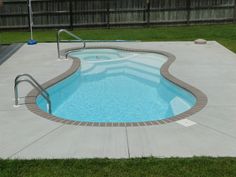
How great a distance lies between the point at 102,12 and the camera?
19484mm

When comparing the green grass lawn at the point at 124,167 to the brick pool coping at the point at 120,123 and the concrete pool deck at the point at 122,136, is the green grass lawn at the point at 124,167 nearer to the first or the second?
the concrete pool deck at the point at 122,136

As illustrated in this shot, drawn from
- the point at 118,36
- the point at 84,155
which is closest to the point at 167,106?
the point at 84,155

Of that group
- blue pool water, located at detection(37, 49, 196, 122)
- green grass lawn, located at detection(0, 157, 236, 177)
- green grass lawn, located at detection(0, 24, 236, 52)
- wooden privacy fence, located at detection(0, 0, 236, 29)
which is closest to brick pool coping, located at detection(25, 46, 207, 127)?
blue pool water, located at detection(37, 49, 196, 122)

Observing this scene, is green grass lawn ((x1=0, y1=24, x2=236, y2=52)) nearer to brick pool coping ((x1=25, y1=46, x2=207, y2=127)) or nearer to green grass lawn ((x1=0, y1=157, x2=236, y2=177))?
brick pool coping ((x1=25, y1=46, x2=207, y2=127))

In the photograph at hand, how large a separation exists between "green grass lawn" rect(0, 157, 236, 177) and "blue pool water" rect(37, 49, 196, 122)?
295 centimetres

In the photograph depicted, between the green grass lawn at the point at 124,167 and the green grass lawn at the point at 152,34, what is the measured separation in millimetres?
11057

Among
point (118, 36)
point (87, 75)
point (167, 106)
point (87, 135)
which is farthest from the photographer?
point (118, 36)

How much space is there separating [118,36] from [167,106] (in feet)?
29.9

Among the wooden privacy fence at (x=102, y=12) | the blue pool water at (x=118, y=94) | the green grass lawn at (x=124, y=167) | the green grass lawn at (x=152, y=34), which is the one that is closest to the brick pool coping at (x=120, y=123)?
the blue pool water at (x=118, y=94)

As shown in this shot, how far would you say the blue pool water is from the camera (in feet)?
27.1

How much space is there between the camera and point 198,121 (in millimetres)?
6578

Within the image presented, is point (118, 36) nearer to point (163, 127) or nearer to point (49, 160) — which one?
point (163, 127)

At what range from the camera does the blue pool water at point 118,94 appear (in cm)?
827

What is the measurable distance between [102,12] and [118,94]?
418 inches
